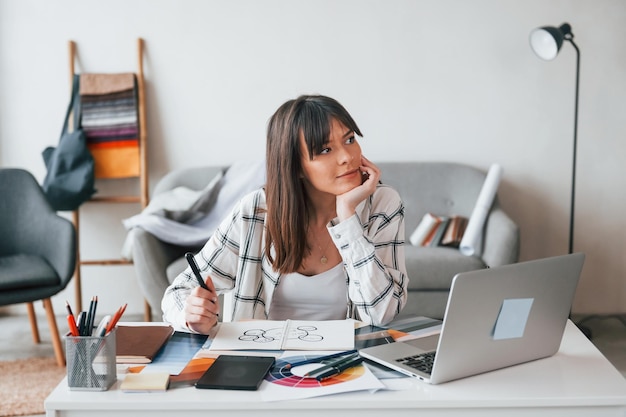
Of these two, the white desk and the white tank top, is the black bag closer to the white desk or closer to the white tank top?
the white tank top

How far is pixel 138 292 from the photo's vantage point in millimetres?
3980

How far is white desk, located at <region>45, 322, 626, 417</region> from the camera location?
1.17 metres

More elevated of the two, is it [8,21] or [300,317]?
[8,21]

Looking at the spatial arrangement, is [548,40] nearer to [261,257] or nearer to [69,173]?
[261,257]

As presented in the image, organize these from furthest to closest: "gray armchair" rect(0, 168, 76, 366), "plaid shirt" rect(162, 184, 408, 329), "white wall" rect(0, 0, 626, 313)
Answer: "white wall" rect(0, 0, 626, 313)
"gray armchair" rect(0, 168, 76, 366)
"plaid shirt" rect(162, 184, 408, 329)

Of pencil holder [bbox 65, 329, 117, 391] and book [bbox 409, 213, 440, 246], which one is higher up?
pencil holder [bbox 65, 329, 117, 391]

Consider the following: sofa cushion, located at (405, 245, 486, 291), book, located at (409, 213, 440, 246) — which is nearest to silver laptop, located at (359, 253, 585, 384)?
sofa cushion, located at (405, 245, 486, 291)

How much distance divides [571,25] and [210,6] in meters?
1.80

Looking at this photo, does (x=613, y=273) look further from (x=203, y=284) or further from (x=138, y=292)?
(x=203, y=284)

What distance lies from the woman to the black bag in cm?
200

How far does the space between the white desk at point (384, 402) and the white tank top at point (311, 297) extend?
595 millimetres

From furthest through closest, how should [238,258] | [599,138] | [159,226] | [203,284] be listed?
1. [599,138]
2. [159,226]
3. [238,258]
4. [203,284]

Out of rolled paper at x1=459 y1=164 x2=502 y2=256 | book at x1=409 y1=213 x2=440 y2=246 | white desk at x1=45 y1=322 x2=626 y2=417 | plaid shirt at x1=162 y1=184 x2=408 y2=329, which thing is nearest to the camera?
white desk at x1=45 y1=322 x2=626 y2=417

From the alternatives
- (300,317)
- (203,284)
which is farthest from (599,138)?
(203,284)
